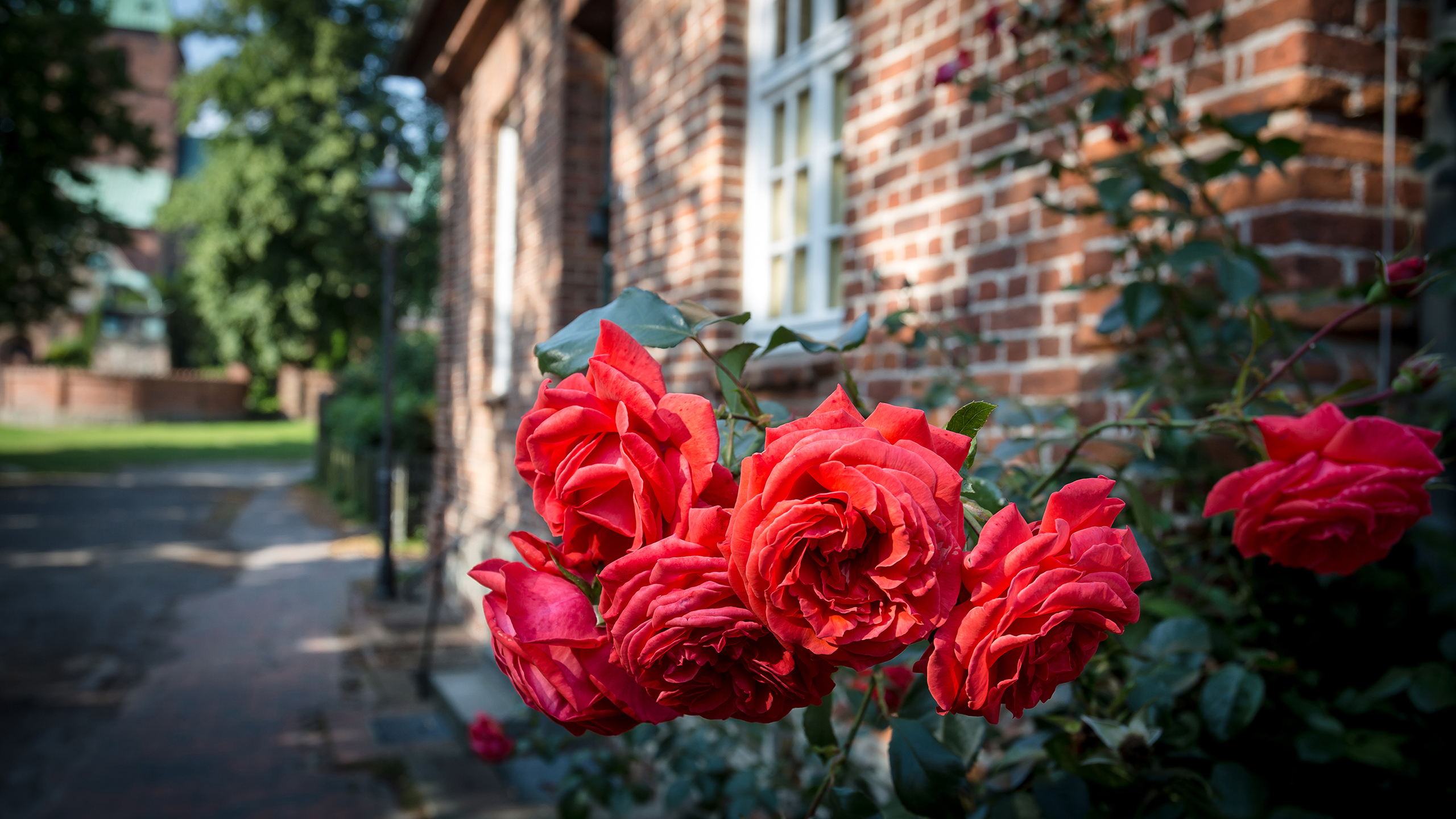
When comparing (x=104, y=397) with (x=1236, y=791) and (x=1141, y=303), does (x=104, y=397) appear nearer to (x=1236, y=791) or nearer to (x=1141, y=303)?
(x=1141, y=303)

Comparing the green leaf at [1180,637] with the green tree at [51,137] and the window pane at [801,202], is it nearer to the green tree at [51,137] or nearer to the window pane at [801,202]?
the window pane at [801,202]

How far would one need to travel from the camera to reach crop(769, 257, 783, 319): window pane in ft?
11.6

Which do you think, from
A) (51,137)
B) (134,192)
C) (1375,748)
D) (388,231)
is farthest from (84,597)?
(134,192)

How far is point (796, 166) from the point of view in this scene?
342 centimetres

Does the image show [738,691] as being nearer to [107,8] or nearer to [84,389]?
[107,8]

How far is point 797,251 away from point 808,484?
2987mm

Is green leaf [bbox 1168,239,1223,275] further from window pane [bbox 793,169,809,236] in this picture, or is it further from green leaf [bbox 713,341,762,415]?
window pane [bbox 793,169,809,236]

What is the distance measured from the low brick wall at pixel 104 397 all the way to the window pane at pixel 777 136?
35368mm

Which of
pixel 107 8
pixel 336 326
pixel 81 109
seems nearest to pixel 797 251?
pixel 81 109

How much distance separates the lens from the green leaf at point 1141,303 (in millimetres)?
1482

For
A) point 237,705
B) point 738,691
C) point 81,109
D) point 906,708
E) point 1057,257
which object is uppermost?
point 81,109

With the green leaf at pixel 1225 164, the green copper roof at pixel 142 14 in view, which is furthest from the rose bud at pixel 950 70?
the green copper roof at pixel 142 14

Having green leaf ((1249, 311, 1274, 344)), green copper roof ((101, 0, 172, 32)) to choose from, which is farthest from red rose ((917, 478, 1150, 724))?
green copper roof ((101, 0, 172, 32))

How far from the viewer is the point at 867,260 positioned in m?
2.69
